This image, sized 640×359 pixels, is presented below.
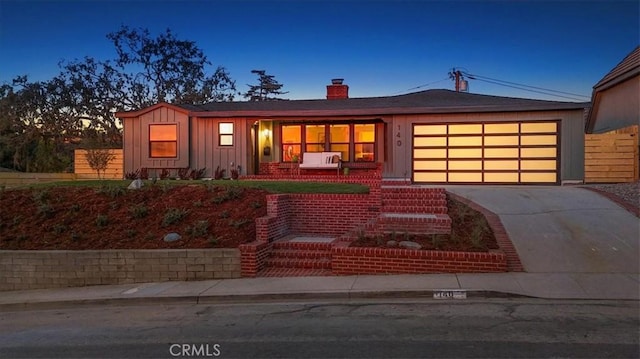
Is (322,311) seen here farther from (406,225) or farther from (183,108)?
(183,108)

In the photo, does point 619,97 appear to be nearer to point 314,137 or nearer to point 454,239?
point 314,137

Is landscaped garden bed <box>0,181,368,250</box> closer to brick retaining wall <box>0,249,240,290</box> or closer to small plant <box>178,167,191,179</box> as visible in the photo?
brick retaining wall <box>0,249,240,290</box>

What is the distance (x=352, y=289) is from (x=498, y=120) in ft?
39.8

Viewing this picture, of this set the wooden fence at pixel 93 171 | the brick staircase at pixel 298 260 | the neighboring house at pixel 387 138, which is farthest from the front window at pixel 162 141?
the brick staircase at pixel 298 260

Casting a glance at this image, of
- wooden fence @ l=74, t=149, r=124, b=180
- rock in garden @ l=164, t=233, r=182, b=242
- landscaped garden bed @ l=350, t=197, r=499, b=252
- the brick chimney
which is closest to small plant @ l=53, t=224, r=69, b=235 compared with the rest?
rock in garden @ l=164, t=233, r=182, b=242

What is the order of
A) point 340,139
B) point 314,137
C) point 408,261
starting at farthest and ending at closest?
point 314,137
point 340,139
point 408,261

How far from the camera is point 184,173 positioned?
20109 millimetres

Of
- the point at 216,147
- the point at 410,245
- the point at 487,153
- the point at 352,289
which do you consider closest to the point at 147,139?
the point at 216,147

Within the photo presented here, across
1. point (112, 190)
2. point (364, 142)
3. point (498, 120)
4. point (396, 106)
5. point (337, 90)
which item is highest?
point (337, 90)

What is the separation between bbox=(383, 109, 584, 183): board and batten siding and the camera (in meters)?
17.9

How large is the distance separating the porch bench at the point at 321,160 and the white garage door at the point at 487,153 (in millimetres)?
2820

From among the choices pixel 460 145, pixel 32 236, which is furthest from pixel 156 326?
pixel 460 145

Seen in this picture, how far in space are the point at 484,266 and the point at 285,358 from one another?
512cm

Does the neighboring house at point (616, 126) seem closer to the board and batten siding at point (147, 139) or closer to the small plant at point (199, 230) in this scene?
the small plant at point (199, 230)
